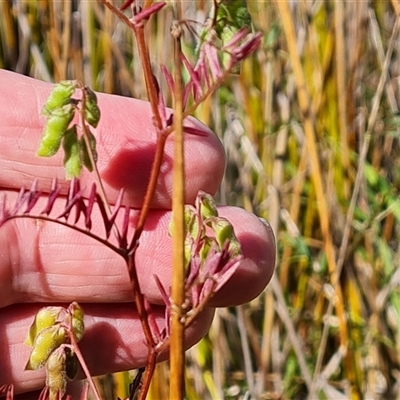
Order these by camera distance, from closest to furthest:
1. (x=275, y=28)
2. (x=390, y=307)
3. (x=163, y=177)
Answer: (x=163, y=177) → (x=275, y=28) → (x=390, y=307)

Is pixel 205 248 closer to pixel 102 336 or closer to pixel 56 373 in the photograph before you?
pixel 56 373

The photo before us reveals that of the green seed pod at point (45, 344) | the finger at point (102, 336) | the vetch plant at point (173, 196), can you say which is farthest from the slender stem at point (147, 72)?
the finger at point (102, 336)

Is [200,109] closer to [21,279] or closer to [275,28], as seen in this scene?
[275,28]

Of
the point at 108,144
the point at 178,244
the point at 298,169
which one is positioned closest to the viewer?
the point at 178,244

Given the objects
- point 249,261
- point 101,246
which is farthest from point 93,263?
point 249,261

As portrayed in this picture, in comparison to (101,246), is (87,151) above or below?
above

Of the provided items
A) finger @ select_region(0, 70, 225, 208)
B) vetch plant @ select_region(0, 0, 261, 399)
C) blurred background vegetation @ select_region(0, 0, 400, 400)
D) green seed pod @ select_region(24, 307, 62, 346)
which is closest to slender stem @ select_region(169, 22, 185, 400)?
vetch plant @ select_region(0, 0, 261, 399)

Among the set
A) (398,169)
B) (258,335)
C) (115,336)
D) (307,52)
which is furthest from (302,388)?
(115,336)

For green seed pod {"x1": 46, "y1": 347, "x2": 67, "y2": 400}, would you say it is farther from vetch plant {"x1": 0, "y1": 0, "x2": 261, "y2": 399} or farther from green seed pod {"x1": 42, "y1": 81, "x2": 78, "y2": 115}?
green seed pod {"x1": 42, "y1": 81, "x2": 78, "y2": 115}
